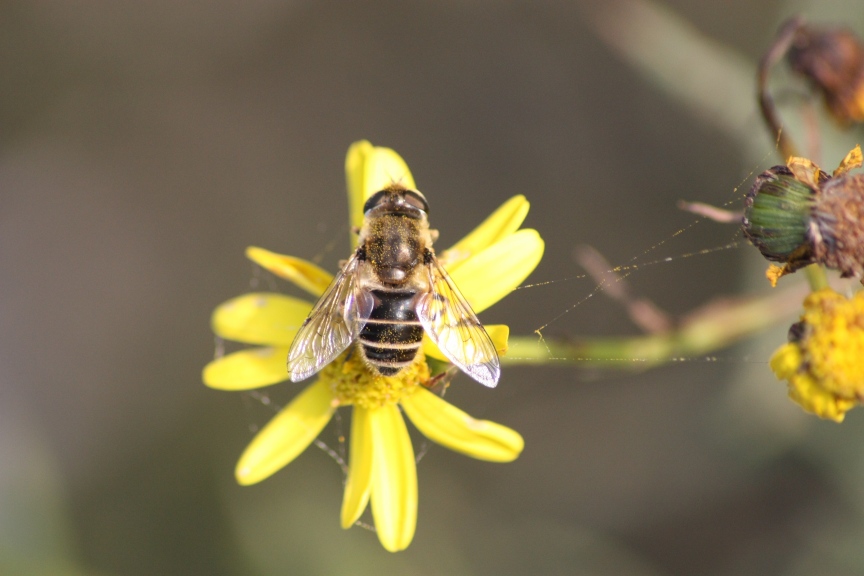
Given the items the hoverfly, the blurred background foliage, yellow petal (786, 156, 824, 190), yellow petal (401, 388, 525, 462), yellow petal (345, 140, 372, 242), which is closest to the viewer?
yellow petal (786, 156, 824, 190)

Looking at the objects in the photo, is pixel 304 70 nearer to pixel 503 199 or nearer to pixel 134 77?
pixel 134 77

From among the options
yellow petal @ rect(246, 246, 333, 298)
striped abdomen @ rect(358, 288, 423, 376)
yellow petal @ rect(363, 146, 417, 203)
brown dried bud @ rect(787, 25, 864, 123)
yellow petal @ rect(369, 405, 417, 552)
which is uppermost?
brown dried bud @ rect(787, 25, 864, 123)

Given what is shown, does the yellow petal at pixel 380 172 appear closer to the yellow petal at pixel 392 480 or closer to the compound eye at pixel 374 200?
the compound eye at pixel 374 200

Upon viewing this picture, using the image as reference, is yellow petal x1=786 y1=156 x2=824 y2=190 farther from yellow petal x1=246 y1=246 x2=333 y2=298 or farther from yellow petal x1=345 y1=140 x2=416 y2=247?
yellow petal x1=246 y1=246 x2=333 y2=298

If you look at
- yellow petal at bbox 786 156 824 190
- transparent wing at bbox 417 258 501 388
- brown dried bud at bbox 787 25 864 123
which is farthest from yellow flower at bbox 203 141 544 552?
brown dried bud at bbox 787 25 864 123

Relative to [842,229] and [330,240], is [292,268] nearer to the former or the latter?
[842,229]

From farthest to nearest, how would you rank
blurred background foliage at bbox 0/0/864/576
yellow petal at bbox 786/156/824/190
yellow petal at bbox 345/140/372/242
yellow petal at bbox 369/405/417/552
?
blurred background foliage at bbox 0/0/864/576, yellow petal at bbox 345/140/372/242, yellow petal at bbox 369/405/417/552, yellow petal at bbox 786/156/824/190

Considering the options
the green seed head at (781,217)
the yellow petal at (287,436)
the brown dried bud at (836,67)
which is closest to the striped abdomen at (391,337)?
the yellow petal at (287,436)
